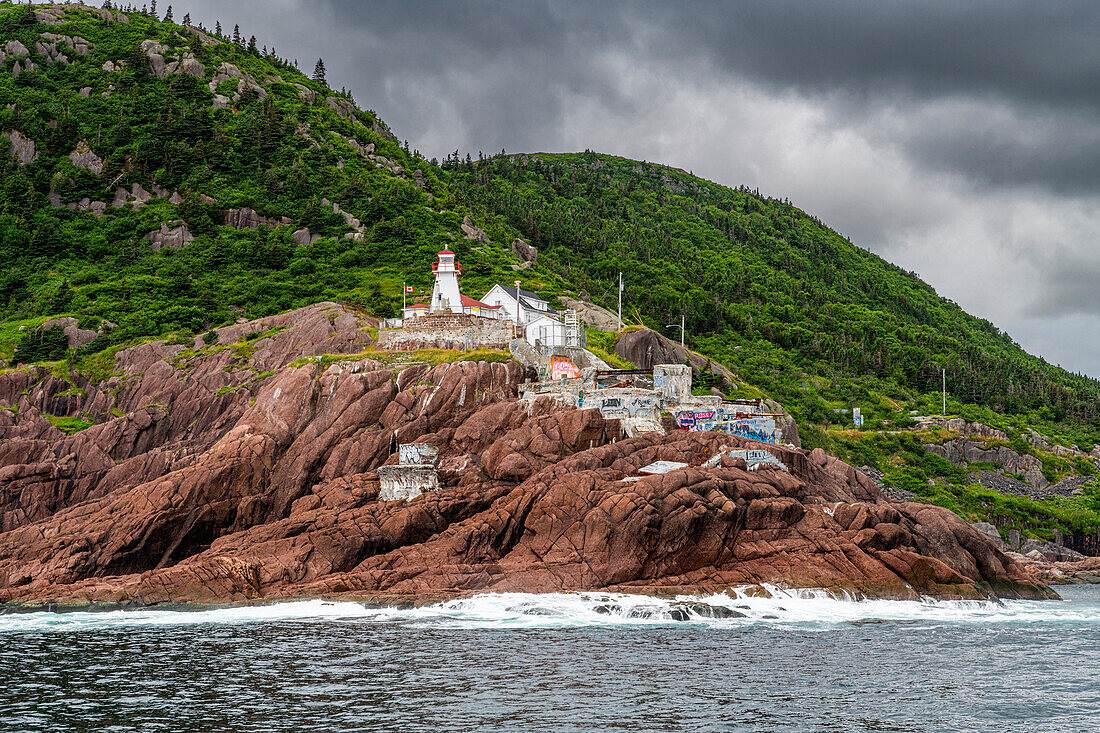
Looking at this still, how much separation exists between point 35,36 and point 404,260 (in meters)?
94.0

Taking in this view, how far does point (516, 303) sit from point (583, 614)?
176ft

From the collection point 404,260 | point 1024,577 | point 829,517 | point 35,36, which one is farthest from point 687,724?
point 35,36

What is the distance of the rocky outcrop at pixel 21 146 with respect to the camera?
150375 mm

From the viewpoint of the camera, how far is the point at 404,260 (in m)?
129

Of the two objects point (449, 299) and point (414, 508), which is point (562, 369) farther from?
point (449, 299)

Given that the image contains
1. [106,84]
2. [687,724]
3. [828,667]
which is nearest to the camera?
[687,724]

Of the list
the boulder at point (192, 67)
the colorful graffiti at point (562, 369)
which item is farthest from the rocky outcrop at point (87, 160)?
the colorful graffiti at point (562, 369)

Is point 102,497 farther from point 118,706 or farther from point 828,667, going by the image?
point 828,667

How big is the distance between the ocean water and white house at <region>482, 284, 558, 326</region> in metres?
48.2

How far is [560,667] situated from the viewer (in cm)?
4634

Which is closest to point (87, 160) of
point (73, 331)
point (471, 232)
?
point (73, 331)

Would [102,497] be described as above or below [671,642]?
above

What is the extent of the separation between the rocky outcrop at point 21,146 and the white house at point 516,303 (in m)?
83.4

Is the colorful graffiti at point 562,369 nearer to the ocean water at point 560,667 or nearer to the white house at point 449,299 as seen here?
the white house at point 449,299
